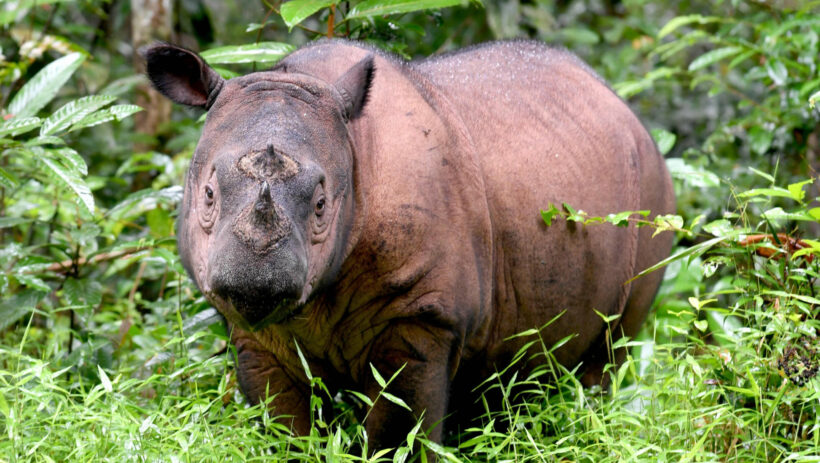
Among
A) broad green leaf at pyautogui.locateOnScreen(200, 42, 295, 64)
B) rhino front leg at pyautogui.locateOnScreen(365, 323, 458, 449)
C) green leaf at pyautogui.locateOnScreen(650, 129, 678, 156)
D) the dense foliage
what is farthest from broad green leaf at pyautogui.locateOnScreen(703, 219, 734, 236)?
green leaf at pyautogui.locateOnScreen(650, 129, 678, 156)

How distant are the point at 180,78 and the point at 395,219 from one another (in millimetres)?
911

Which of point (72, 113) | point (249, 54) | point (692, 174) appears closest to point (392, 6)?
point (249, 54)

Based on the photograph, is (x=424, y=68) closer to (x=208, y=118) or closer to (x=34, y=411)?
(x=208, y=118)

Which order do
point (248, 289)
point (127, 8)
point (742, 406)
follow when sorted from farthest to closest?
point (127, 8) → point (742, 406) → point (248, 289)

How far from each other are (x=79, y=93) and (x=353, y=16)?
13.3ft

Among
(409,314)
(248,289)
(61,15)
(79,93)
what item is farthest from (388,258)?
(61,15)

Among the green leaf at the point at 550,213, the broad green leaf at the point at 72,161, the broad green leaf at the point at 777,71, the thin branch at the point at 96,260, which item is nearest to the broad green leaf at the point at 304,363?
the green leaf at the point at 550,213

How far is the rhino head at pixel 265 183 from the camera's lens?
292cm

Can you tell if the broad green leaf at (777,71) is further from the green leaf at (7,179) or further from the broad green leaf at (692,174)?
the green leaf at (7,179)

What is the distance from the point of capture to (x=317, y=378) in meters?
3.48

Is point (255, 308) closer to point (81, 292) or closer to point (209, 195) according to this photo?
point (209, 195)

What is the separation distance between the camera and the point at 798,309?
393 centimetres

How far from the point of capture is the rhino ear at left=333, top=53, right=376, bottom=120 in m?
3.54

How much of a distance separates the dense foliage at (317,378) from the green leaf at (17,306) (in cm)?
1
